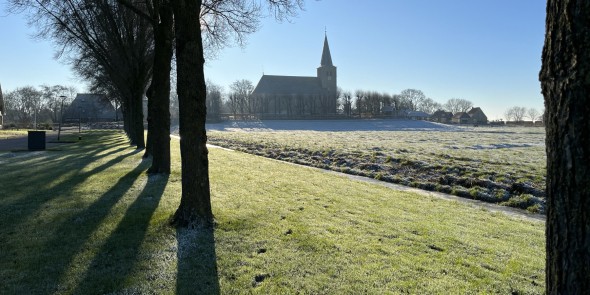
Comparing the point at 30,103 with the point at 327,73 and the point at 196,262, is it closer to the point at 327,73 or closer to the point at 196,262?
the point at 327,73

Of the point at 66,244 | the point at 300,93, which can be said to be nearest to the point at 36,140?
the point at 66,244

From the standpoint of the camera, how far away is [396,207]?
26.3 feet

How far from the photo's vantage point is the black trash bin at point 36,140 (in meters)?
18.2

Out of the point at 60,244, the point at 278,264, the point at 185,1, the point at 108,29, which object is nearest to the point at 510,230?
the point at 278,264

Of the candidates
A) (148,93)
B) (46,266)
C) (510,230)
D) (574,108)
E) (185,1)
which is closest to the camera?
(574,108)

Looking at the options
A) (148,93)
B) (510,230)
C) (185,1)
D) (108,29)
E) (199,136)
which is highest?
(108,29)

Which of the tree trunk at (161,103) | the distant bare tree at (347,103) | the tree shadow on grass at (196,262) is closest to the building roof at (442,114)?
the distant bare tree at (347,103)

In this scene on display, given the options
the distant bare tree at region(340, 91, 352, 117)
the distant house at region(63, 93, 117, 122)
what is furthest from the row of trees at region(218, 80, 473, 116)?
the distant house at region(63, 93, 117, 122)

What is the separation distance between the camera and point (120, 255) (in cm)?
468

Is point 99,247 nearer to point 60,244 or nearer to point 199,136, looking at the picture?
point 60,244

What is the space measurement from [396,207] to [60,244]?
19.8 feet

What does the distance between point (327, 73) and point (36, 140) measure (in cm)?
10150

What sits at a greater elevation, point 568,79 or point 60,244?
point 568,79

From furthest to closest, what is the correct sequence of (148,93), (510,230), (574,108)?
(148,93) → (510,230) → (574,108)
